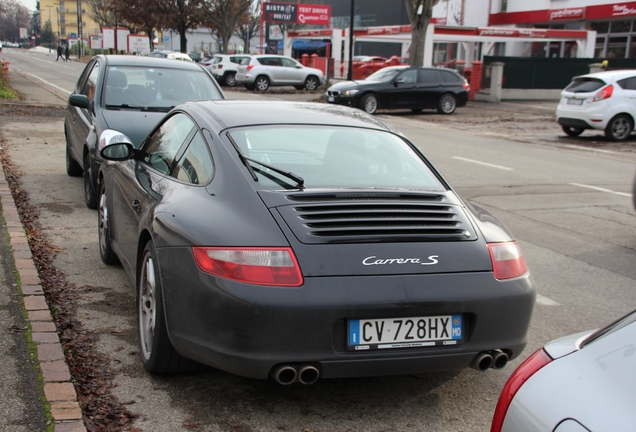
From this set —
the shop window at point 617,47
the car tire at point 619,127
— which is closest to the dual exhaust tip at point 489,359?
the car tire at point 619,127

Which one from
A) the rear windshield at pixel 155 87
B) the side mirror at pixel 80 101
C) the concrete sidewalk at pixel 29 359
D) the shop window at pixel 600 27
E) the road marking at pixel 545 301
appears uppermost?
the shop window at pixel 600 27

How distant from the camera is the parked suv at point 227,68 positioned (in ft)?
126

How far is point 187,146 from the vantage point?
170 inches

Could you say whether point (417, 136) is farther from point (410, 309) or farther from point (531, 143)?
point (410, 309)

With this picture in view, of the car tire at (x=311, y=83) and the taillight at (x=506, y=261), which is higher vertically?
the taillight at (x=506, y=261)

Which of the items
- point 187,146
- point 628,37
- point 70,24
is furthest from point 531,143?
point 70,24

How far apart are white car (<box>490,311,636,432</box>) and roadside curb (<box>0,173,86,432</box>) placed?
2.00 metres

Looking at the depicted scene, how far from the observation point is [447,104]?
2633cm

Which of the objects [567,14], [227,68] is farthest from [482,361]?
[567,14]

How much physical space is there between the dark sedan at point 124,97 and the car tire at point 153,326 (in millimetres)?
3885

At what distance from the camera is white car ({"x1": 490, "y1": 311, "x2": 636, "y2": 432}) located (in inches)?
63.6

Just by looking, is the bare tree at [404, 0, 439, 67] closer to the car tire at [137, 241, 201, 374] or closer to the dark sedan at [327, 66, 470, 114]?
the dark sedan at [327, 66, 470, 114]

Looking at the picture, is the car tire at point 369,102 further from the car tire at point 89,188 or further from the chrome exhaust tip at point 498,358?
the chrome exhaust tip at point 498,358

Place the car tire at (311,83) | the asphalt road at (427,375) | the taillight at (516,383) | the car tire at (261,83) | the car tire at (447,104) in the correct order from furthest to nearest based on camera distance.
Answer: the car tire at (311,83) → the car tire at (261,83) → the car tire at (447,104) → the asphalt road at (427,375) → the taillight at (516,383)
